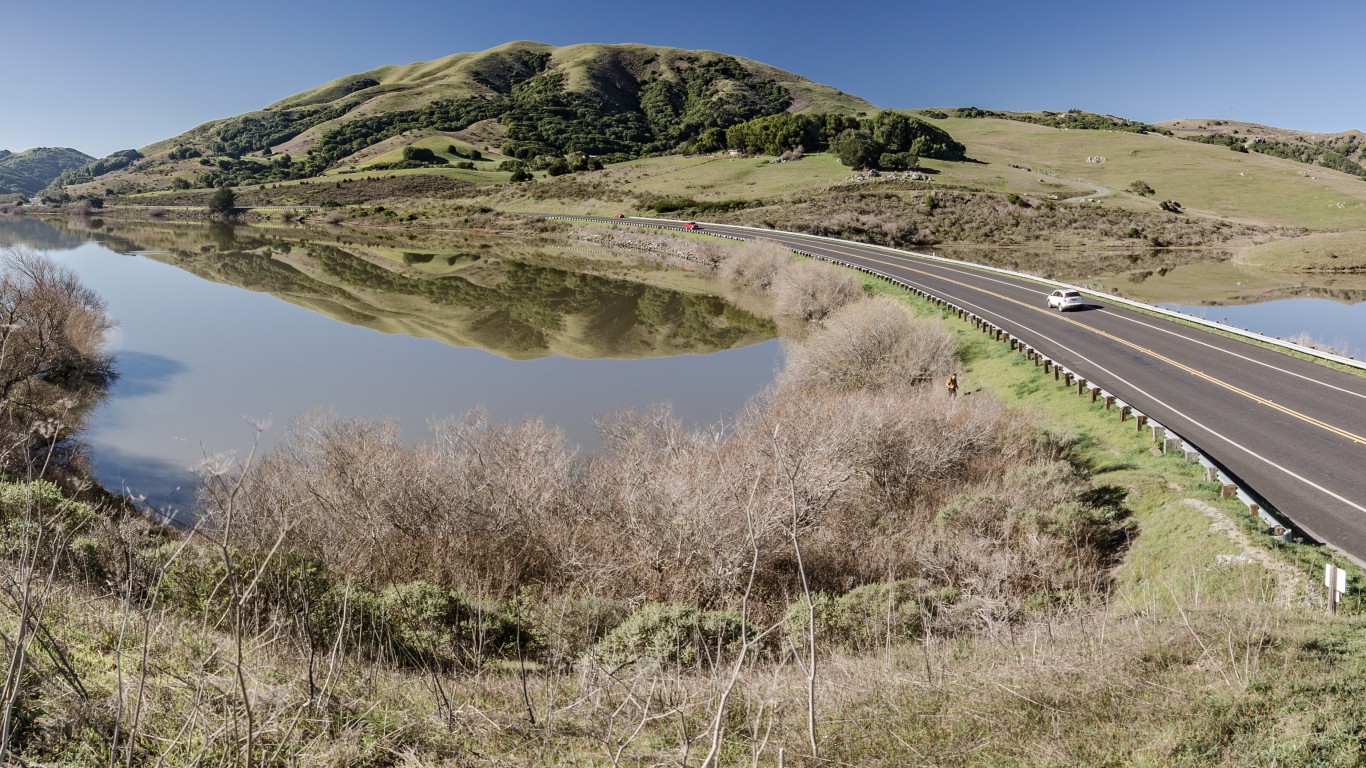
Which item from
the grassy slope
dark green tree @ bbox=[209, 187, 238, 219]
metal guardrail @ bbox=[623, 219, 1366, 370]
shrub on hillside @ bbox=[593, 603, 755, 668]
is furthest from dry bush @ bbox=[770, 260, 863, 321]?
dark green tree @ bbox=[209, 187, 238, 219]

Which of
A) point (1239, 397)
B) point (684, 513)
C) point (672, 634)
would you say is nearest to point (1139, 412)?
point (1239, 397)

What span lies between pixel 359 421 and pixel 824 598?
46.6 ft

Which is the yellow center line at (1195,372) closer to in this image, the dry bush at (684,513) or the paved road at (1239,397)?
the paved road at (1239,397)

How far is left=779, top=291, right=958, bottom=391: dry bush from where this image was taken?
92.9 feet

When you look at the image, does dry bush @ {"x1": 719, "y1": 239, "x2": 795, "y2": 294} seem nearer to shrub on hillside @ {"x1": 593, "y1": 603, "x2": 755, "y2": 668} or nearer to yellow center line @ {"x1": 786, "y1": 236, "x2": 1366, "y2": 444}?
yellow center line @ {"x1": 786, "y1": 236, "x2": 1366, "y2": 444}

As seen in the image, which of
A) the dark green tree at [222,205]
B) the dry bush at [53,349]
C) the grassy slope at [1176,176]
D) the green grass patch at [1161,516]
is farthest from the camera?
the dark green tree at [222,205]

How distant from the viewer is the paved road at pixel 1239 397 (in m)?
15.5

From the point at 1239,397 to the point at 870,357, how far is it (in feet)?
38.2

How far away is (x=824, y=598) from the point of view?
38.5 ft

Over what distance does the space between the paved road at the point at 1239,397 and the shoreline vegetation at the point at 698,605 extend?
1.74 meters

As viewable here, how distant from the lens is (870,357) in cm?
2884

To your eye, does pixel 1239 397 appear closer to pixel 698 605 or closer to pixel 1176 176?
pixel 698 605

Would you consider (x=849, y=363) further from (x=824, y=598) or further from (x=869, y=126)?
(x=869, y=126)

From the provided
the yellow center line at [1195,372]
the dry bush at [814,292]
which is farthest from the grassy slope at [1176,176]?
the dry bush at [814,292]
